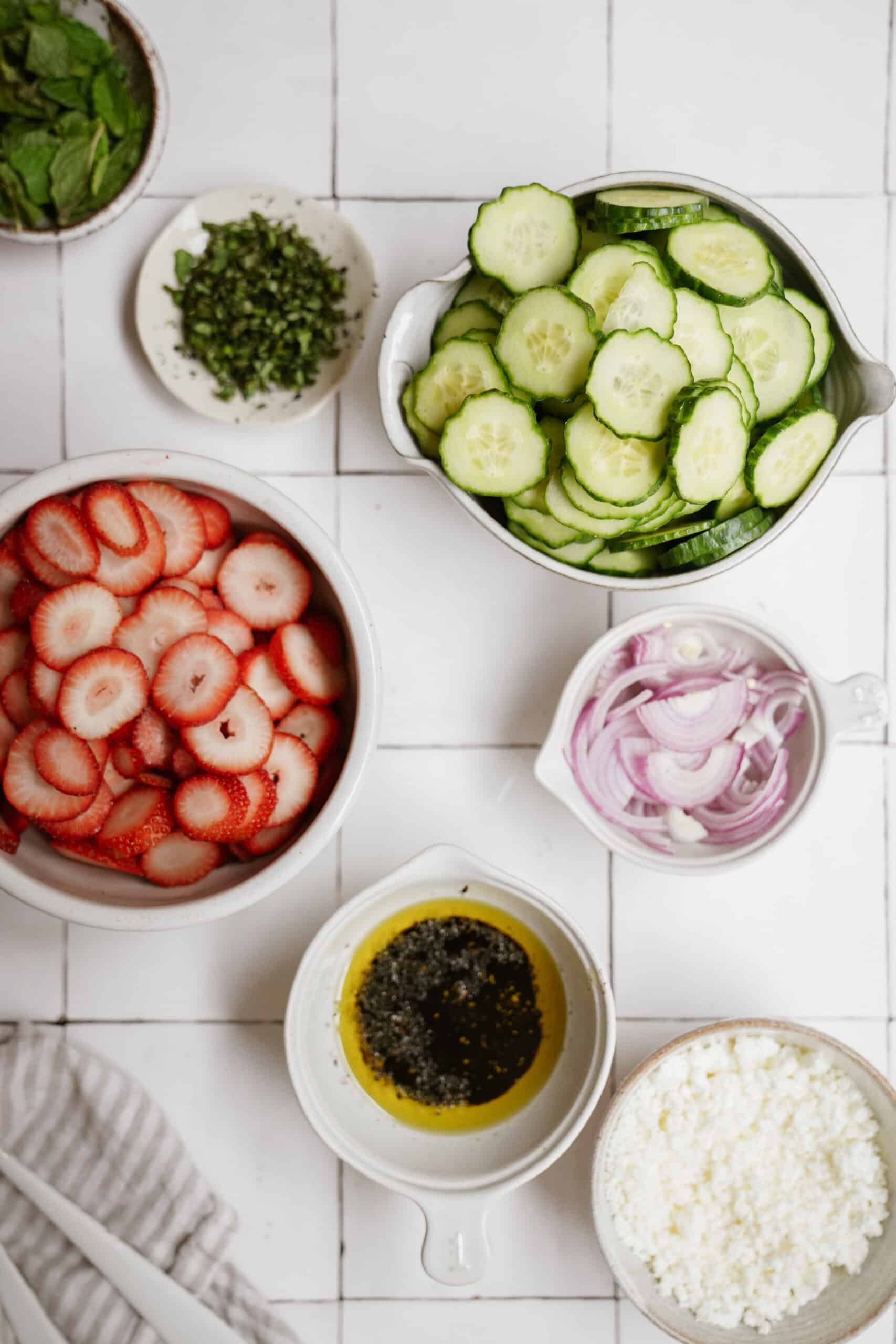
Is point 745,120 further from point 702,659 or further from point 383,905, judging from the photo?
point 383,905

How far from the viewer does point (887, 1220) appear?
4.75 feet

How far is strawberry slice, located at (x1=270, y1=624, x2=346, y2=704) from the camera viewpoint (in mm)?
1302

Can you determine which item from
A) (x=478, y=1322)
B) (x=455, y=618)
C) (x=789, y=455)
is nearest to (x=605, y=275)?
(x=789, y=455)

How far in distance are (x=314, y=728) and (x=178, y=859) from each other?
Answer: 230mm

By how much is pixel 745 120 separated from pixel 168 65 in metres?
0.82

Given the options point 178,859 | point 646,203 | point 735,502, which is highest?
point 646,203

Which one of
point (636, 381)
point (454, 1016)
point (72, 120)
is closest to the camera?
point (636, 381)

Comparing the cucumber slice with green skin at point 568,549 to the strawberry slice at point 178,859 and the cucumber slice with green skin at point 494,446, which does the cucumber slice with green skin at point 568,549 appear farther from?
the strawberry slice at point 178,859

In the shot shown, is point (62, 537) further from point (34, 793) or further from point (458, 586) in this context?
point (458, 586)

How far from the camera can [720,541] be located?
125 centimetres

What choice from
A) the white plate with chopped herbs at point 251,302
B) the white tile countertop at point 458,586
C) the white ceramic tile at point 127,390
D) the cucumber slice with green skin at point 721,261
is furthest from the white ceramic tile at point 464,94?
the cucumber slice with green skin at point 721,261

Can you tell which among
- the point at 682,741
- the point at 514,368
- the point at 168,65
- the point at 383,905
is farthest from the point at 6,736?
the point at 168,65

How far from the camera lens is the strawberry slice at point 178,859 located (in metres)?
1.30

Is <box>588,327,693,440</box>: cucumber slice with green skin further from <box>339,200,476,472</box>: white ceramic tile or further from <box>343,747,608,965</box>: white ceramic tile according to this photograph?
<box>343,747,608,965</box>: white ceramic tile
